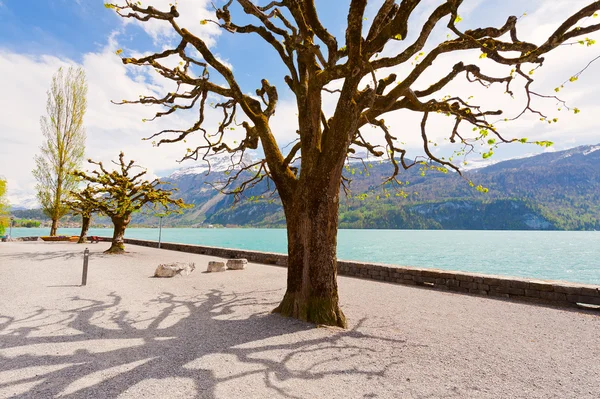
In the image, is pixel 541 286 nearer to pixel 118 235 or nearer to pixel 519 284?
pixel 519 284

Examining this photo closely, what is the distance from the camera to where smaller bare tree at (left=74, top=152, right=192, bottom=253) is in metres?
20.3

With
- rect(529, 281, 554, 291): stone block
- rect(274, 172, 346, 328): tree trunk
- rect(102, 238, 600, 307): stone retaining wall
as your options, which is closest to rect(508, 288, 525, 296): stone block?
rect(102, 238, 600, 307): stone retaining wall

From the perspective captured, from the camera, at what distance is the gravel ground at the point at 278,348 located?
3904mm

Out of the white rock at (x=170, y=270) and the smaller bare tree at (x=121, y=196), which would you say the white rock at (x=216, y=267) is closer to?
the white rock at (x=170, y=270)

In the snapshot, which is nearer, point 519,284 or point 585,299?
point 585,299

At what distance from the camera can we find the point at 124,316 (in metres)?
6.83

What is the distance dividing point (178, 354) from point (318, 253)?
3.22 meters

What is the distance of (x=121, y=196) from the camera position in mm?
20234

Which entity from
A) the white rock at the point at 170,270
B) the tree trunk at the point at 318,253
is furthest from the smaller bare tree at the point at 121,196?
the tree trunk at the point at 318,253

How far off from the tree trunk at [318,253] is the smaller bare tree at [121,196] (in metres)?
16.7

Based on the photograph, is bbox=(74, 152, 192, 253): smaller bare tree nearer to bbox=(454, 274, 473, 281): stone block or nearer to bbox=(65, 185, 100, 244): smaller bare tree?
bbox=(65, 185, 100, 244): smaller bare tree

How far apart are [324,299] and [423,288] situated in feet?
19.9

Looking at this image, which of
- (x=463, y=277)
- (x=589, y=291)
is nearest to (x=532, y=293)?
(x=589, y=291)

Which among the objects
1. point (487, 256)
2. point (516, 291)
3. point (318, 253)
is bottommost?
point (487, 256)
